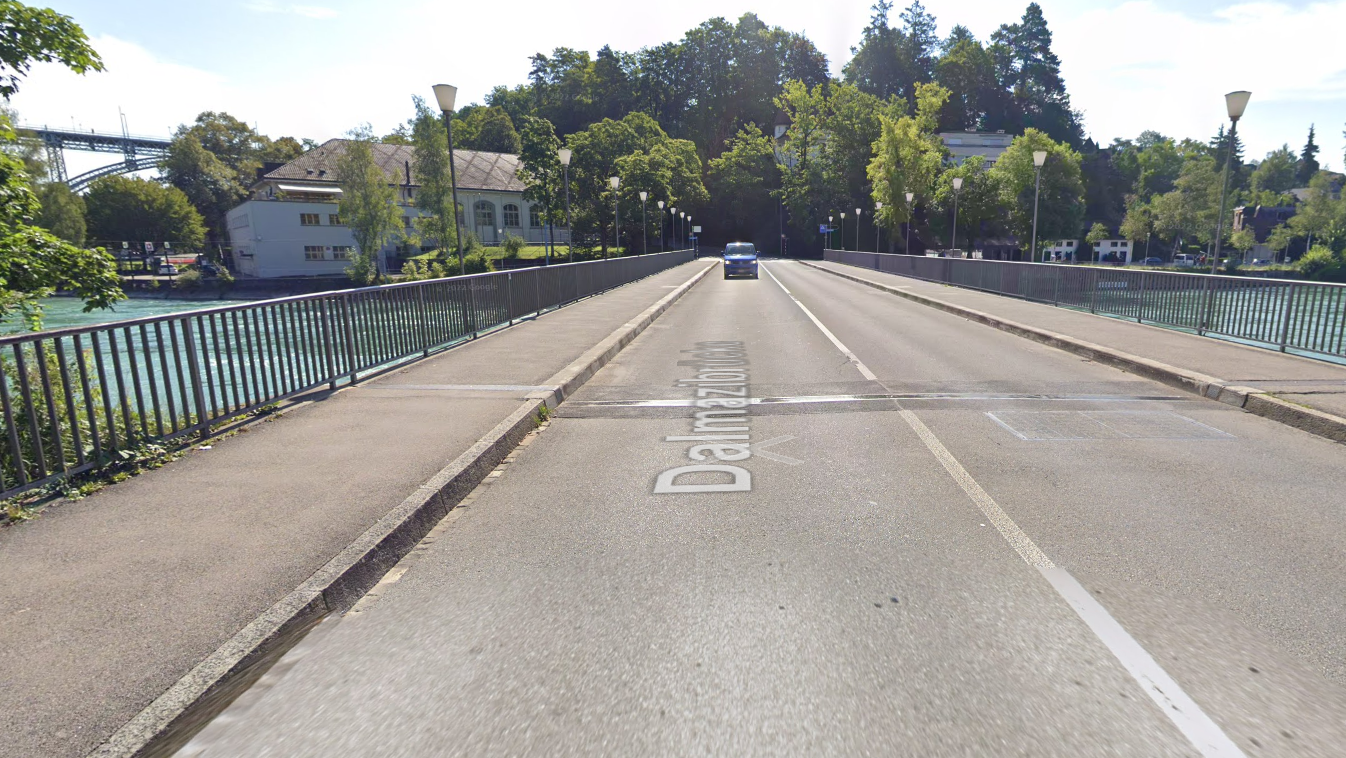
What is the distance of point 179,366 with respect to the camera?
5926 millimetres

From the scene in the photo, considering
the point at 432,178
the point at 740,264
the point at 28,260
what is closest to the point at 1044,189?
the point at 740,264

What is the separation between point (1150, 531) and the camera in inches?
162

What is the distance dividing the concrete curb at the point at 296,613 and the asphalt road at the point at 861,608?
0.11 m

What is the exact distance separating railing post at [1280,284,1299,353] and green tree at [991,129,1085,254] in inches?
2361

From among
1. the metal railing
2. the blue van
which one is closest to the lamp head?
the metal railing

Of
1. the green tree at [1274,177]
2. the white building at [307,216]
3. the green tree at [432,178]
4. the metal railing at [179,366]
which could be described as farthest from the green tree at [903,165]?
the green tree at [1274,177]

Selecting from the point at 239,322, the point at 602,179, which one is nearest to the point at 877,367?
the point at 239,322

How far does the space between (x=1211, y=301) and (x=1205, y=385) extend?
4.94m

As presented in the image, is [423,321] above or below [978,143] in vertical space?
below

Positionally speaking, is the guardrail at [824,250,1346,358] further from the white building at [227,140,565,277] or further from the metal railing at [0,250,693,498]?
the white building at [227,140,565,277]

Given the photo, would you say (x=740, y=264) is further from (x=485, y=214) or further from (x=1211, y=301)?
(x=485, y=214)

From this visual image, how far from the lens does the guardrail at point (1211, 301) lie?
9.32 m

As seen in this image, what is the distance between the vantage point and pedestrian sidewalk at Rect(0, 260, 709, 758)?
8.57 feet

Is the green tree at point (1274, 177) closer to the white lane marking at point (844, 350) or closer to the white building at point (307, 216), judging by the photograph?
the white building at point (307, 216)
